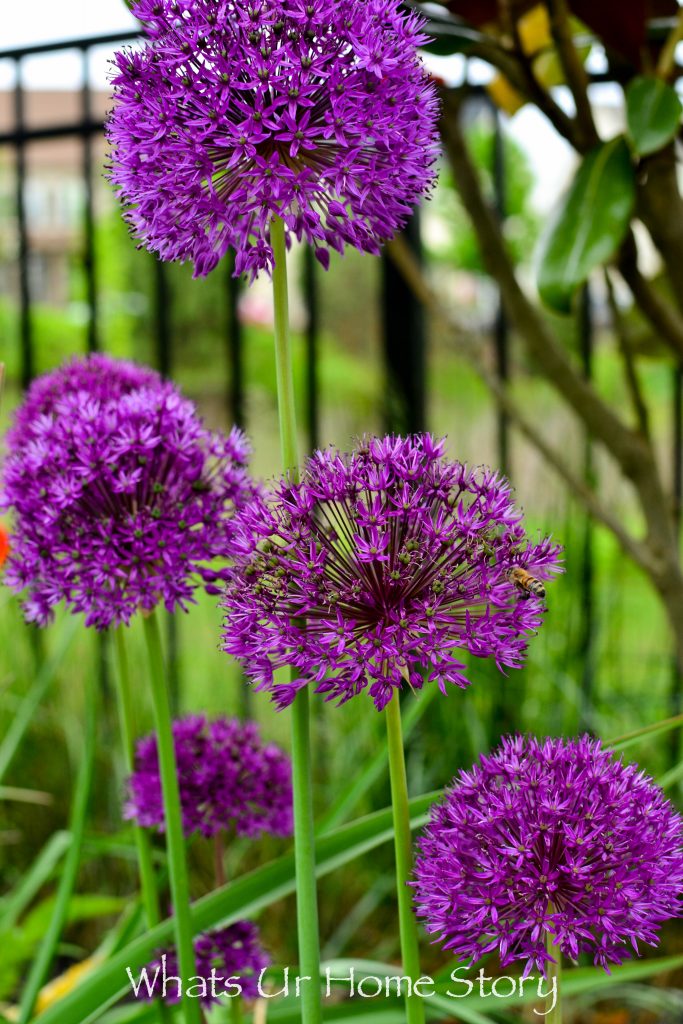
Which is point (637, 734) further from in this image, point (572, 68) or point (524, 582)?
point (572, 68)

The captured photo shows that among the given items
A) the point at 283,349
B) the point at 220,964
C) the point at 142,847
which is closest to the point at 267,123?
the point at 283,349

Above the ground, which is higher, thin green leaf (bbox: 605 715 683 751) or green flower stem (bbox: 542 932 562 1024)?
thin green leaf (bbox: 605 715 683 751)

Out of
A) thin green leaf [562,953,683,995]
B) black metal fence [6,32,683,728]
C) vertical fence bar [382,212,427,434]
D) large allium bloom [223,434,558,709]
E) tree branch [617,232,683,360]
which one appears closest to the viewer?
large allium bloom [223,434,558,709]

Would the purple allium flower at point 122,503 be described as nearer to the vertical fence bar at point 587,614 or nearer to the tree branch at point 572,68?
the tree branch at point 572,68

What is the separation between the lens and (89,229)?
94.3 inches

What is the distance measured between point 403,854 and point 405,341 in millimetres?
1719

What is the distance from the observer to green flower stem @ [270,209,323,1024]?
0.56 meters

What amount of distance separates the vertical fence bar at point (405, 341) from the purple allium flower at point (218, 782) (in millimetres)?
1283

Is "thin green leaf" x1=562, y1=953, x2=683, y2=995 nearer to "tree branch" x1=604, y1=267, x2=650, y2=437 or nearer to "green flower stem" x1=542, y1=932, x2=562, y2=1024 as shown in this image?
"green flower stem" x1=542, y1=932, x2=562, y2=1024

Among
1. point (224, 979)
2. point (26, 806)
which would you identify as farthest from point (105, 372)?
point (26, 806)

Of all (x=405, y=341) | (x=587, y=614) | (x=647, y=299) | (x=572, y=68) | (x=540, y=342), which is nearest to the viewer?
(x=572, y=68)

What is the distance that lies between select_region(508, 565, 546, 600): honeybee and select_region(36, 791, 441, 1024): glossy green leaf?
0.18m

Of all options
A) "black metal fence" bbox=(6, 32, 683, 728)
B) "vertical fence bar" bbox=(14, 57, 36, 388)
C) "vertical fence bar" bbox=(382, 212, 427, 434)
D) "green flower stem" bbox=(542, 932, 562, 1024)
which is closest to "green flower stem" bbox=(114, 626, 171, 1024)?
"green flower stem" bbox=(542, 932, 562, 1024)

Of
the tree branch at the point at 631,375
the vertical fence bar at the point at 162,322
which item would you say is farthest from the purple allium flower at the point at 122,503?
the vertical fence bar at the point at 162,322
